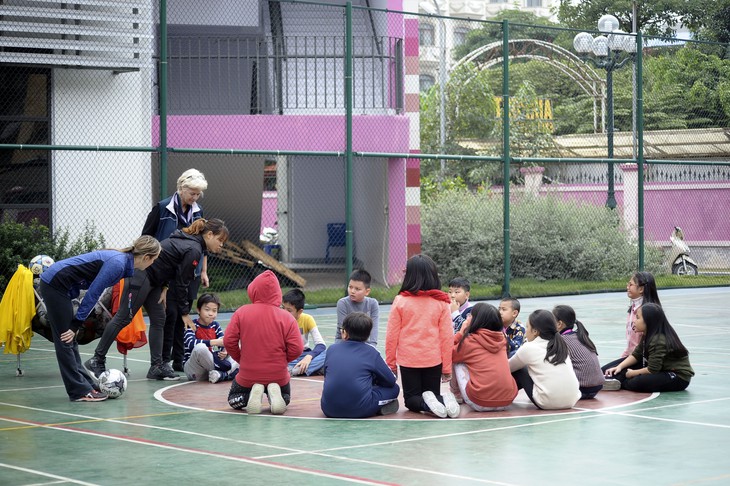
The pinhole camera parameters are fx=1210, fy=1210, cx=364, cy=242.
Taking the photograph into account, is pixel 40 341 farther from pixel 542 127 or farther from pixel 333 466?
pixel 542 127

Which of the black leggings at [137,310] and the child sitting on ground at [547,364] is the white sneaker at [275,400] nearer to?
the child sitting on ground at [547,364]

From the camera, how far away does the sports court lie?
696 centimetres

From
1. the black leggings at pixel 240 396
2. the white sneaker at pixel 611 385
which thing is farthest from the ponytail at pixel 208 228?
the white sneaker at pixel 611 385

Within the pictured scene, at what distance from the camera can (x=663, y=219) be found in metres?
33.9

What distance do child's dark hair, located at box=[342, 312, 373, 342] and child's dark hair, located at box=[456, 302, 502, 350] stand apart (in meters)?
0.79

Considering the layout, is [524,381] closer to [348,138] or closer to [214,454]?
[214,454]

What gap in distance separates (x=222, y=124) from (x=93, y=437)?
45.2 feet

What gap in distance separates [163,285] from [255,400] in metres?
2.58

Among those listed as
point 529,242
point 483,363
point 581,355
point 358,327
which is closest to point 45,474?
point 358,327

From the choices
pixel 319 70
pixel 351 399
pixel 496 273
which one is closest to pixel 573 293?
pixel 496 273

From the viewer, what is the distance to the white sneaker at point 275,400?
9297mm

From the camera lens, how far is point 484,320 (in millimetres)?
9445

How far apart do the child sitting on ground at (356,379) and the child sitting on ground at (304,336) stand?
6.63 ft

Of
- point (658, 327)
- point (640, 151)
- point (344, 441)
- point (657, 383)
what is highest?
point (640, 151)
